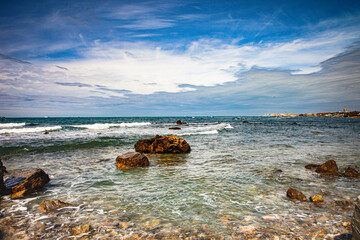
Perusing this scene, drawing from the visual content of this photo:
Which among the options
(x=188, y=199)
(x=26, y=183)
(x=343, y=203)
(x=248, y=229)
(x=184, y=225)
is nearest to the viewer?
(x=248, y=229)

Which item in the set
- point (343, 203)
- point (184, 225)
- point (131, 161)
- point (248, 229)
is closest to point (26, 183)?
point (131, 161)

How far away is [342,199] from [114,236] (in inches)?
212

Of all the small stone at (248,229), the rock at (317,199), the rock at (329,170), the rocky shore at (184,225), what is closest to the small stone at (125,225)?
the rocky shore at (184,225)

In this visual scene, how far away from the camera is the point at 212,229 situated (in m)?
3.42

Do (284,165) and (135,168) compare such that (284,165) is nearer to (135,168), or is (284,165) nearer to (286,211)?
(286,211)

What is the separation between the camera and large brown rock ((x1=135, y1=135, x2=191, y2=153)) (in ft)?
38.7

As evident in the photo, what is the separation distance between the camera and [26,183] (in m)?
5.34

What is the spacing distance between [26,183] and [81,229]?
3191mm

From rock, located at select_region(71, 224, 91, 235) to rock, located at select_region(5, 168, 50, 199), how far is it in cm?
279

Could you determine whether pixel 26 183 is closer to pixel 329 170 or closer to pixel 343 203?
pixel 343 203

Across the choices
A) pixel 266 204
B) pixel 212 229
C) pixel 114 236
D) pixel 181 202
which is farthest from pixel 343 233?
pixel 114 236

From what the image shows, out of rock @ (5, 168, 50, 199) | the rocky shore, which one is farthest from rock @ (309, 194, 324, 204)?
rock @ (5, 168, 50, 199)

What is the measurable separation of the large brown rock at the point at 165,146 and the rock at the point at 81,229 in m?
8.37

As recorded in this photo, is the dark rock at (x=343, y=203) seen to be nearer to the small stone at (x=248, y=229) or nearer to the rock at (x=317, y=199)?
the rock at (x=317, y=199)
